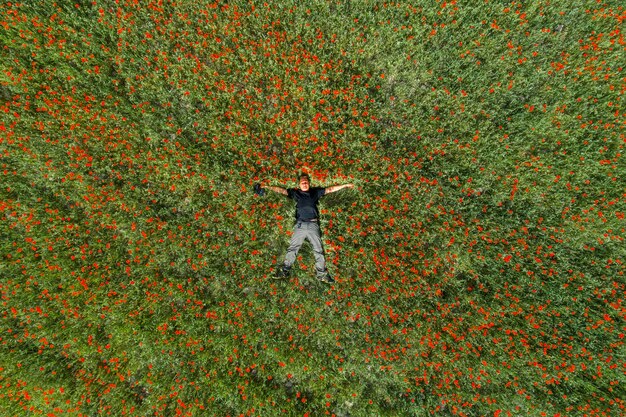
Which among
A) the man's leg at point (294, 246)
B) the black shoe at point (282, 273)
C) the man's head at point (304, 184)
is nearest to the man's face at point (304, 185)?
the man's head at point (304, 184)

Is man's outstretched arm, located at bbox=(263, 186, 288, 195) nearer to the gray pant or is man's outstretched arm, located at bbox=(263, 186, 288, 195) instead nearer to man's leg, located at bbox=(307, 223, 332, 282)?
the gray pant

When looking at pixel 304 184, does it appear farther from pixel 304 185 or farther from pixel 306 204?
pixel 306 204

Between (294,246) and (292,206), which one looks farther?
(292,206)

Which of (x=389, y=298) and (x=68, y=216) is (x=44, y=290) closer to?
(x=68, y=216)

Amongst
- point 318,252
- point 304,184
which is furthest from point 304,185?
point 318,252

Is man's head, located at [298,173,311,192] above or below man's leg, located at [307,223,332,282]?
above

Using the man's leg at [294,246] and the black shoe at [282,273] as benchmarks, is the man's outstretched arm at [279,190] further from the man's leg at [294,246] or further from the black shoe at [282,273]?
the black shoe at [282,273]

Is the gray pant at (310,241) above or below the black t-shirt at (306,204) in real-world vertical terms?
below

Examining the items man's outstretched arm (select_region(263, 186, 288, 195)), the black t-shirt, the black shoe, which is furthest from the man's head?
the black shoe
